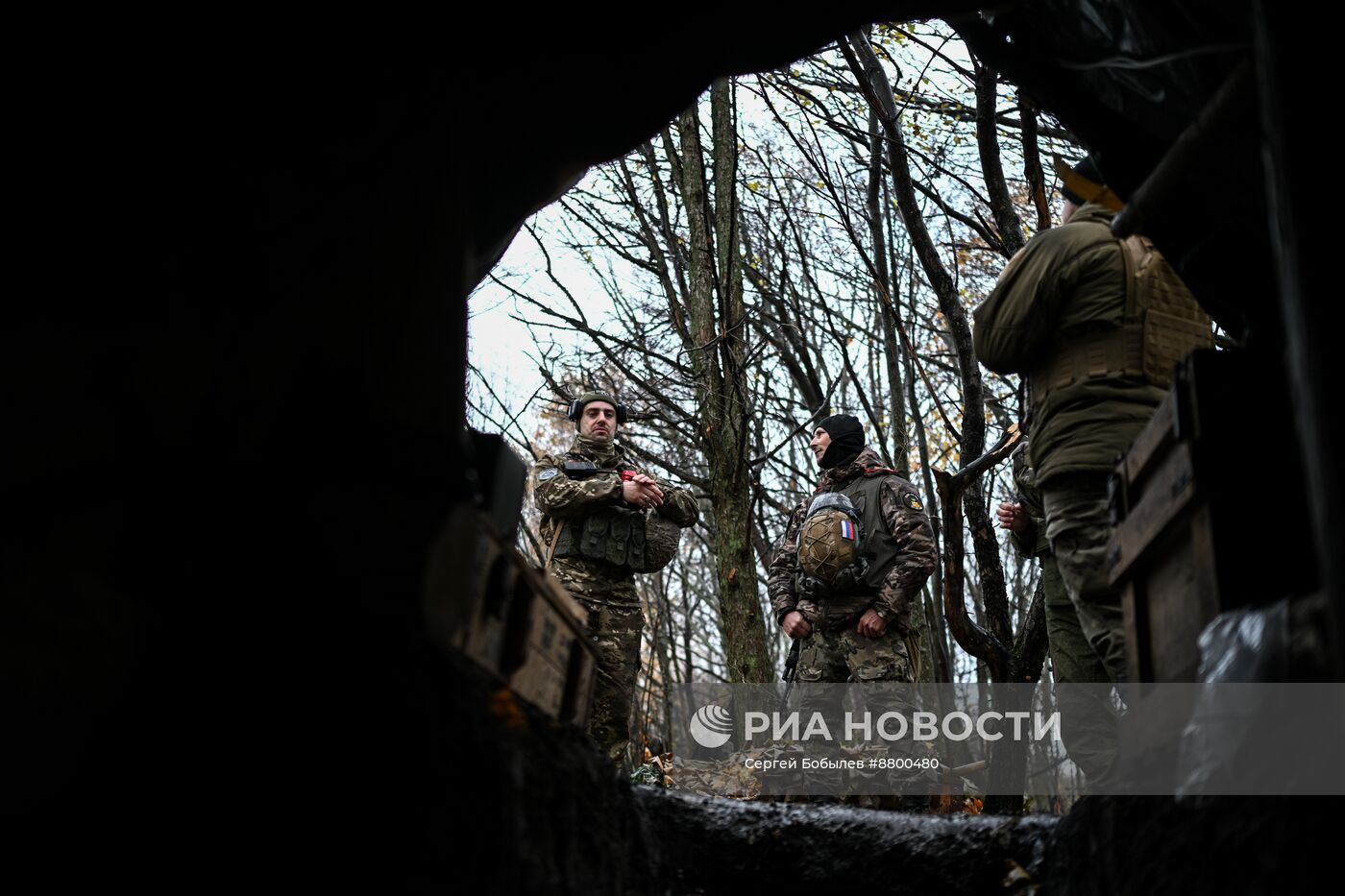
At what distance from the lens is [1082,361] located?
423 cm

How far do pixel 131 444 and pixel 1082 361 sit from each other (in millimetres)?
3250

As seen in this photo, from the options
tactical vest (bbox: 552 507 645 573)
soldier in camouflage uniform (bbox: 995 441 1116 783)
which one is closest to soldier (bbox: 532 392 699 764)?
tactical vest (bbox: 552 507 645 573)

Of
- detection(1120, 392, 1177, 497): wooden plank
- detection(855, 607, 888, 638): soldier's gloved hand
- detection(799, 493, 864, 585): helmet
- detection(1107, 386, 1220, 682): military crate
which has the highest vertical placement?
→ detection(799, 493, 864, 585): helmet

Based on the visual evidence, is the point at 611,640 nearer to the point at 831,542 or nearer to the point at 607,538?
the point at 607,538

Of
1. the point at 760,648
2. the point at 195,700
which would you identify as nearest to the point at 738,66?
the point at 195,700

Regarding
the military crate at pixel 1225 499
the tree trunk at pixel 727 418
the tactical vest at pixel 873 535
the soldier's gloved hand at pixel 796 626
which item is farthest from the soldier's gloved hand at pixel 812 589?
the military crate at pixel 1225 499

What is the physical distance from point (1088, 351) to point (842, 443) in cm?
378

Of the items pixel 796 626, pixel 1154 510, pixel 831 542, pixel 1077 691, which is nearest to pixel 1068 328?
pixel 1154 510

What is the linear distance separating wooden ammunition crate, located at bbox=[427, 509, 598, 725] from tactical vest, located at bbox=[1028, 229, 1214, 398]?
2.07 meters

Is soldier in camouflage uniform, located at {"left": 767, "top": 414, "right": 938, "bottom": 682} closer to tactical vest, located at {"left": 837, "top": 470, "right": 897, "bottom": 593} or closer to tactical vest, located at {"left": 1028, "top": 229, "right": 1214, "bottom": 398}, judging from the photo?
tactical vest, located at {"left": 837, "top": 470, "right": 897, "bottom": 593}

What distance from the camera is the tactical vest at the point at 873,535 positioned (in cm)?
734

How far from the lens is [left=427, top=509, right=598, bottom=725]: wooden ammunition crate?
2.37 metres

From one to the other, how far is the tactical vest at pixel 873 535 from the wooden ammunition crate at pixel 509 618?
12.9ft

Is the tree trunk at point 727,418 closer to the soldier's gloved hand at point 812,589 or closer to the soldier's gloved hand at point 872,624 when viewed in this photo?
the soldier's gloved hand at point 812,589
